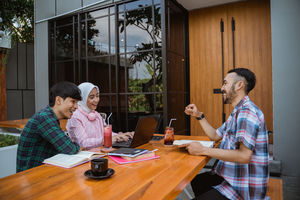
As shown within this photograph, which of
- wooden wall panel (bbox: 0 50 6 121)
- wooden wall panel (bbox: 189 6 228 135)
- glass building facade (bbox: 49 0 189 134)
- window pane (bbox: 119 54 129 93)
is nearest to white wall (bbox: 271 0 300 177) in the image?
wooden wall panel (bbox: 189 6 228 135)

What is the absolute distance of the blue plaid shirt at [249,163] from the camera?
53.4 inches

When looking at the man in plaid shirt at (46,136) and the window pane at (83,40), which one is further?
the window pane at (83,40)

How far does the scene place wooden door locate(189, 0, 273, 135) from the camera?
157 inches

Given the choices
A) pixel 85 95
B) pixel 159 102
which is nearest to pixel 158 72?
pixel 159 102

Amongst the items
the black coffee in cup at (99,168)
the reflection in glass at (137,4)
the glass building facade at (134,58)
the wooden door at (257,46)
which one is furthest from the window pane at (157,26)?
the black coffee in cup at (99,168)

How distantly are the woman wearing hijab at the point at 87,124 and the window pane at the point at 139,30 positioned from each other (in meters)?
2.30

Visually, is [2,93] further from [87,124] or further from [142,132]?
[142,132]

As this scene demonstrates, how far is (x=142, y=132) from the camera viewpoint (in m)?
1.72

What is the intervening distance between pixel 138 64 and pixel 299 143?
9.71 feet

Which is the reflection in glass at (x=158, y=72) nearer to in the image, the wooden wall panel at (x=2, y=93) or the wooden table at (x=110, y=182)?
the wooden table at (x=110, y=182)

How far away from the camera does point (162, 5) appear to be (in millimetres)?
4086

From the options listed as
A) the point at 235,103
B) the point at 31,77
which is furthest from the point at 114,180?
the point at 31,77

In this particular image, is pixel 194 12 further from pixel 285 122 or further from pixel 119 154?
pixel 119 154

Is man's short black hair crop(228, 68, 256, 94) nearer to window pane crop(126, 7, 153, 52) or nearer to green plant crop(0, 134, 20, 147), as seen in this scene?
window pane crop(126, 7, 153, 52)
